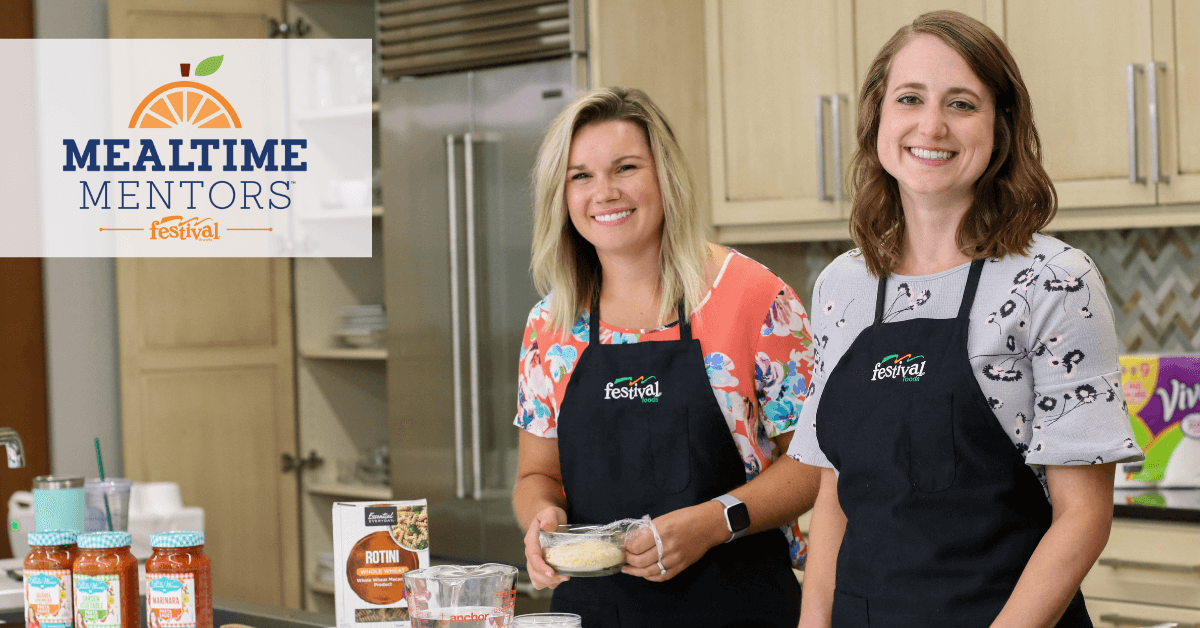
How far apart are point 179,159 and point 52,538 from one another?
2.54 metres

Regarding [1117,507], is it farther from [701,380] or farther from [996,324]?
[996,324]

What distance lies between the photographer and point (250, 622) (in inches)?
71.1

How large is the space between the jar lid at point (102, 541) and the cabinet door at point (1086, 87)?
7.38 ft

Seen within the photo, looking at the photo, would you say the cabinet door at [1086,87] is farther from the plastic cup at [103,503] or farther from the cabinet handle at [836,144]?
the plastic cup at [103,503]

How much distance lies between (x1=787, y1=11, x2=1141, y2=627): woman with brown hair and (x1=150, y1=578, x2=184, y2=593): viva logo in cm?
80

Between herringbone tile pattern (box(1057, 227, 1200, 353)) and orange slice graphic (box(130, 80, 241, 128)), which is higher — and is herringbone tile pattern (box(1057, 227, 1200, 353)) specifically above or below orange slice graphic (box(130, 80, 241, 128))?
below

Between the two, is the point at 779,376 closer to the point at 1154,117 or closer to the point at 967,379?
the point at 967,379

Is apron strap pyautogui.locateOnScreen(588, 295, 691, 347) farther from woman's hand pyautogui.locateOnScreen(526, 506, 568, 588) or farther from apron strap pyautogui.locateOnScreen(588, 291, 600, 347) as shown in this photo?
woman's hand pyautogui.locateOnScreen(526, 506, 568, 588)

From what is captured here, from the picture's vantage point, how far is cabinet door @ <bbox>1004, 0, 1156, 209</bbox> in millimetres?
2766

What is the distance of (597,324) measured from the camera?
6.14 ft

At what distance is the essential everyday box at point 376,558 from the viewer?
150 cm

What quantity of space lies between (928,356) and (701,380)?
463mm

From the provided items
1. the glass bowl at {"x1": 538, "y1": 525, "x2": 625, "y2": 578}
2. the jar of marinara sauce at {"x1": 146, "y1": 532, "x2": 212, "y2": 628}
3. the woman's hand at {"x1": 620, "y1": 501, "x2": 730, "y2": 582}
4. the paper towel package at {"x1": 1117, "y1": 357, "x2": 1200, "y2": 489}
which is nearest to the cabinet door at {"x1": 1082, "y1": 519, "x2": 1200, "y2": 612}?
the paper towel package at {"x1": 1117, "y1": 357, "x2": 1200, "y2": 489}

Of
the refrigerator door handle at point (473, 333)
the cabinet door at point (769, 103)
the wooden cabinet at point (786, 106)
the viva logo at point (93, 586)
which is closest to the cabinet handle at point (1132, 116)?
the wooden cabinet at point (786, 106)
